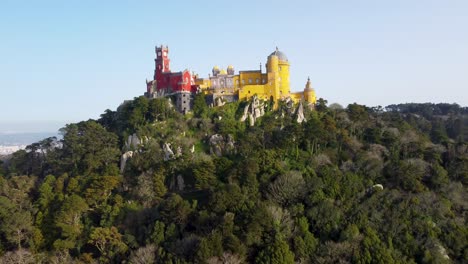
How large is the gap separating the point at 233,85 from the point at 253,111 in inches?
193

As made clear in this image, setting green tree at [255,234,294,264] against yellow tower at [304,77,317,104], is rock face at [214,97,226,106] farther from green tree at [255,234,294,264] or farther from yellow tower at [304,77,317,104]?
green tree at [255,234,294,264]

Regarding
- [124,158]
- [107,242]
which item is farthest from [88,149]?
[107,242]

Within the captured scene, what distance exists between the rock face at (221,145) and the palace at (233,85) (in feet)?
23.8

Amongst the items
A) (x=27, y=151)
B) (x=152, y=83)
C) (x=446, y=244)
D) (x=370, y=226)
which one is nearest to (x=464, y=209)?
(x=446, y=244)

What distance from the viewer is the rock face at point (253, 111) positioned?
5578 centimetres

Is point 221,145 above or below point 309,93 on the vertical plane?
below

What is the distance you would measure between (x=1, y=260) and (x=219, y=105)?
2892cm

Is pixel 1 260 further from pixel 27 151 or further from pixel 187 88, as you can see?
pixel 187 88

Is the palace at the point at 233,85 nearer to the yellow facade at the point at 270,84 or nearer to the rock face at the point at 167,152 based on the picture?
the yellow facade at the point at 270,84

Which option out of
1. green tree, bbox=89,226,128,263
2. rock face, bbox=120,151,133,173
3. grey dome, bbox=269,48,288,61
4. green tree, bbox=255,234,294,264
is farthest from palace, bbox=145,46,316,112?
green tree, bbox=255,234,294,264

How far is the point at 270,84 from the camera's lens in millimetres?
58375

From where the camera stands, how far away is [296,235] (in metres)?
36.8

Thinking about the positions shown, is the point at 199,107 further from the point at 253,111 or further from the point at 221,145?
the point at 221,145

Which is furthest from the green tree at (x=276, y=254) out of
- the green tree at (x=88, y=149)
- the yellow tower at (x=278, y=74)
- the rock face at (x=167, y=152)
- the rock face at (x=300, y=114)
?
the yellow tower at (x=278, y=74)
